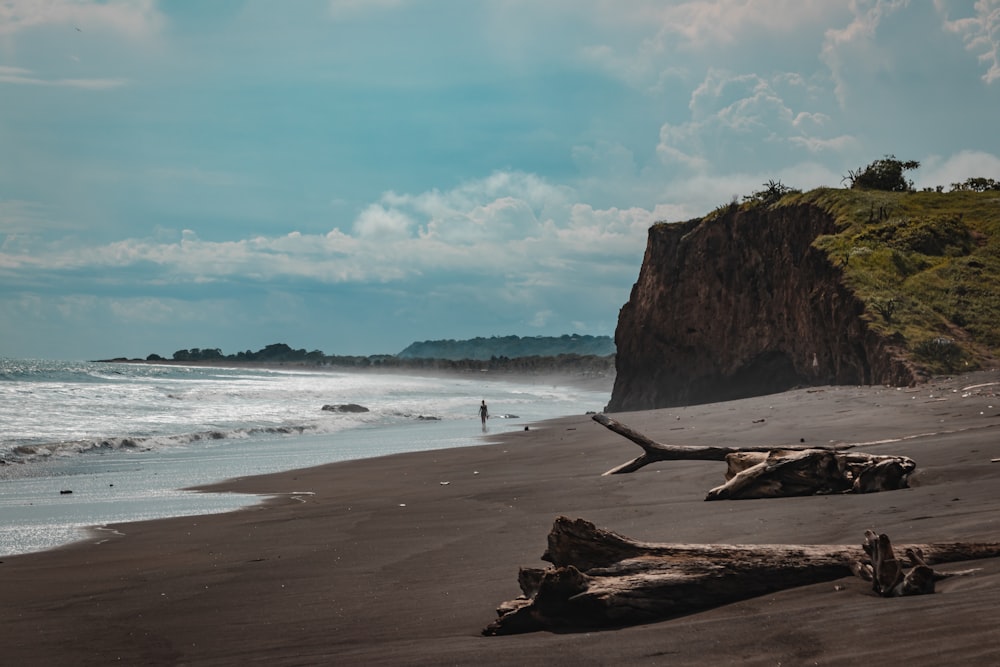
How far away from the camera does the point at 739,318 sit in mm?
34938

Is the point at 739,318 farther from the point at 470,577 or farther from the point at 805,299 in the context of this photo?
the point at 470,577

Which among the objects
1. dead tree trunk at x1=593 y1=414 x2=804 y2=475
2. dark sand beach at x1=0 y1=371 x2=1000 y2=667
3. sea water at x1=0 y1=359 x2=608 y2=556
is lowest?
sea water at x1=0 y1=359 x2=608 y2=556

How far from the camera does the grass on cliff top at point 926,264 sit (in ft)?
78.1

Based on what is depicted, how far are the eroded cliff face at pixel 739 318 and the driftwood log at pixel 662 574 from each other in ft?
65.7

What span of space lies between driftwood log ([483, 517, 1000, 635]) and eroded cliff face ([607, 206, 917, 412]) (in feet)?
65.7

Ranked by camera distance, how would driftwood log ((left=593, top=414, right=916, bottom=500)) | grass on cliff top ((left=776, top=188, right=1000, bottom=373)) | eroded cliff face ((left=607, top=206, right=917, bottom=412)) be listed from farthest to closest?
1. eroded cliff face ((left=607, top=206, right=917, bottom=412))
2. grass on cliff top ((left=776, top=188, right=1000, bottom=373))
3. driftwood log ((left=593, top=414, right=916, bottom=500))

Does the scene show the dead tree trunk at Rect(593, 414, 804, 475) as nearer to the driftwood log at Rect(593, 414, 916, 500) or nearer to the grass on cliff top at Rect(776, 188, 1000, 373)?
the driftwood log at Rect(593, 414, 916, 500)

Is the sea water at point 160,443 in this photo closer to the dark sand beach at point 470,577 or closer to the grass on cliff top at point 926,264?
the dark sand beach at point 470,577

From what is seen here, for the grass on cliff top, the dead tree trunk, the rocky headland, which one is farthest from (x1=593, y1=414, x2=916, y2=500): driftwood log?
the grass on cliff top

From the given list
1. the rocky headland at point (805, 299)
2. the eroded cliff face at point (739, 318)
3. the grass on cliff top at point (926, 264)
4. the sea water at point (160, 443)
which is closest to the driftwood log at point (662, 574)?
the sea water at point (160, 443)

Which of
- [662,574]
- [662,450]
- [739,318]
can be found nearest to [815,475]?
[662,450]

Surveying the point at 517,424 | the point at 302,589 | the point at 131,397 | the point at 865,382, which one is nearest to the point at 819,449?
the point at 302,589

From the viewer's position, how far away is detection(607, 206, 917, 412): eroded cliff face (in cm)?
2792

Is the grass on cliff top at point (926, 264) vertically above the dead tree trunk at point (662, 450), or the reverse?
the grass on cliff top at point (926, 264)
